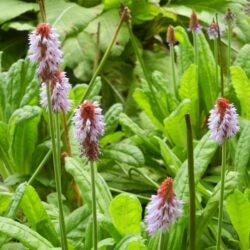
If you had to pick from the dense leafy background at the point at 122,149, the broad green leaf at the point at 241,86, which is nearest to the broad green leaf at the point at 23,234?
the dense leafy background at the point at 122,149

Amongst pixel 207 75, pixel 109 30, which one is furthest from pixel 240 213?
pixel 109 30

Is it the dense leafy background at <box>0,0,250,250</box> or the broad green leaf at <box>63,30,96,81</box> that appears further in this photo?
the broad green leaf at <box>63,30,96,81</box>

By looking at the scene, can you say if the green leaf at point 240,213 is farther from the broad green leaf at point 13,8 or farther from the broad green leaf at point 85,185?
the broad green leaf at point 13,8

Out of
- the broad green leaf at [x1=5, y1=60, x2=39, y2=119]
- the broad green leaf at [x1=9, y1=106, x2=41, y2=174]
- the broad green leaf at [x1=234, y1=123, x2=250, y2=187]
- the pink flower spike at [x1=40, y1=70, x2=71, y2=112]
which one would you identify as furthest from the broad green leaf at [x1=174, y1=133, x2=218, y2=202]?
the broad green leaf at [x1=5, y1=60, x2=39, y2=119]

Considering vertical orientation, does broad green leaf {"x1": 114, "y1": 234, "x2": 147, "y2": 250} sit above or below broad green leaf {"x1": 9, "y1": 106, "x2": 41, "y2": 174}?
above

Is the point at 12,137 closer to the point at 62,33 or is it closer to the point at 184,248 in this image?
the point at 184,248

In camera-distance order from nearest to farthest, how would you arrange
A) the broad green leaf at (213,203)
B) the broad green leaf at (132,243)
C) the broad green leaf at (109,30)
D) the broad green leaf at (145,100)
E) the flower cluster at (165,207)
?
the flower cluster at (165,207) → the broad green leaf at (132,243) → the broad green leaf at (213,203) → the broad green leaf at (145,100) → the broad green leaf at (109,30)

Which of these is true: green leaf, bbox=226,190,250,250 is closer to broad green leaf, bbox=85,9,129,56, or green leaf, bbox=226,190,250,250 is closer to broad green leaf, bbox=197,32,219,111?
broad green leaf, bbox=197,32,219,111
